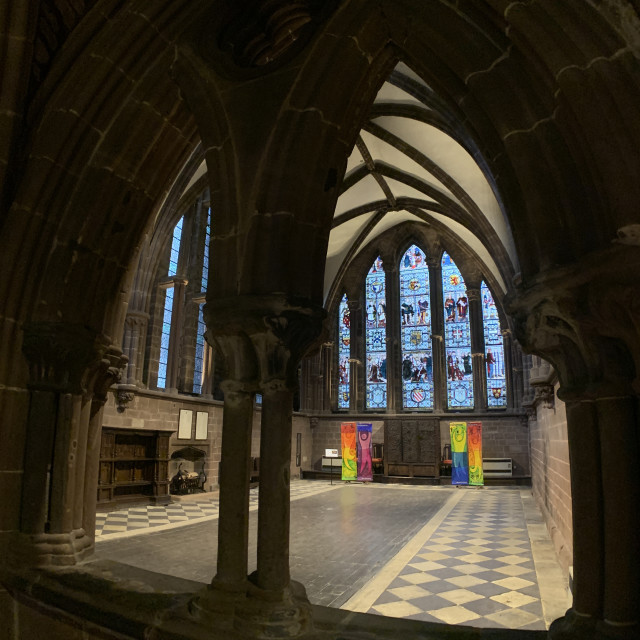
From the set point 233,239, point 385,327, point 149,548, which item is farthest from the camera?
point 385,327

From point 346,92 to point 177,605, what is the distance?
2.53 meters

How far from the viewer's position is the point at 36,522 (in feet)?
9.64

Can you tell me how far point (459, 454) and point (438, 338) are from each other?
13.0ft

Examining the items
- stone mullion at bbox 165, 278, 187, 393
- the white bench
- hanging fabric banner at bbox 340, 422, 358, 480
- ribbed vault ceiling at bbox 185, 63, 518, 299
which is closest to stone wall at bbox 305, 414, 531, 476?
the white bench

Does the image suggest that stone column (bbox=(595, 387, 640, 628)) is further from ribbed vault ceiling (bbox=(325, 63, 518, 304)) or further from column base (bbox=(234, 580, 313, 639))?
ribbed vault ceiling (bbox=(325, 63, 518, 304))

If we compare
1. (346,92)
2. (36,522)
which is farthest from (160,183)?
(36,522)

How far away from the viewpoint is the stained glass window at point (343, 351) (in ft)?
58.8

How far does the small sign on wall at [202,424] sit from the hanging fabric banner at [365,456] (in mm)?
4877

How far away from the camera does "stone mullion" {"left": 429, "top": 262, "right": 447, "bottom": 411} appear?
16.2m

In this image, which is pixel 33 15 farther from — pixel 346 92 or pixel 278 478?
pixel 278 478

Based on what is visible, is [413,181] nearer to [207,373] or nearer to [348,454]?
[207,373]

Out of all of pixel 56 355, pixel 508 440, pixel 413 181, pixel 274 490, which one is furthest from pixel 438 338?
pixel 274 490

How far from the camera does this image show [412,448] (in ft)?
51.4

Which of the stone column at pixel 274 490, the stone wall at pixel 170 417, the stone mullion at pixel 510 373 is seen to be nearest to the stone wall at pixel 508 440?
the stone mullion at pixel 510 373
